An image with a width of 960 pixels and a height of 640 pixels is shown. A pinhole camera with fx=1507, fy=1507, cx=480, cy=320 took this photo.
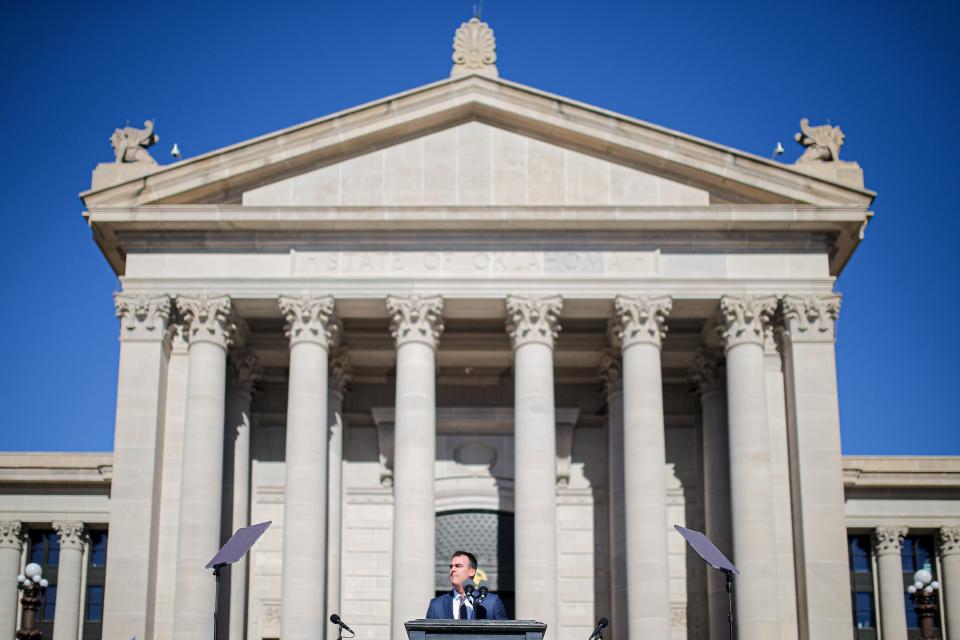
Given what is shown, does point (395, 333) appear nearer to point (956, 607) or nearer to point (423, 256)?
point (423, 256)

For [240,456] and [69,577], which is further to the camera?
[69,577]

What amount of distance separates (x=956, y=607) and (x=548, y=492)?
17.8 meters

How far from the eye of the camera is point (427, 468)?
4275 centimetres

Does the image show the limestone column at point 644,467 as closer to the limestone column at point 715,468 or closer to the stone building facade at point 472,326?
the stone building facade at point 472,326

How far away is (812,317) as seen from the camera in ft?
144

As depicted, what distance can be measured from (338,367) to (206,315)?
6134 millimetres

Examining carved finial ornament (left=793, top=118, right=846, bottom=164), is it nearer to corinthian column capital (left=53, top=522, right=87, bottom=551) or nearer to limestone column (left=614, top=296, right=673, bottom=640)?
limestone column (left=614, top=296, right=673, bottom=640)

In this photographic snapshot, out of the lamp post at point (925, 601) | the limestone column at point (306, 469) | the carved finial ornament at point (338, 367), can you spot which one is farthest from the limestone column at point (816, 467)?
the carved finial ornament at point (338, 367)

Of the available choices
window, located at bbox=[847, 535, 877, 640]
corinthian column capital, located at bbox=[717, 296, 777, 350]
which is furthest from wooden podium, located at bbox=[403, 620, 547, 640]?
window, located at bbox=[847, 535, 877, 640]

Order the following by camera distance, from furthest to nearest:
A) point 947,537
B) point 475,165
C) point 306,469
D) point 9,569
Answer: point 947,537
point 9,569
point 475,165
point 306,469

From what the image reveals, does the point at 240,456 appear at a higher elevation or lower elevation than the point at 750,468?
higher

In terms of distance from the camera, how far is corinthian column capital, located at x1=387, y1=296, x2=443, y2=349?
4369 cm

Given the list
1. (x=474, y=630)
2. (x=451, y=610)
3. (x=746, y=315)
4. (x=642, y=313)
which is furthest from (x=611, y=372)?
(x=474, y=630)

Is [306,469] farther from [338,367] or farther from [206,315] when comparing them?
[338,367]
